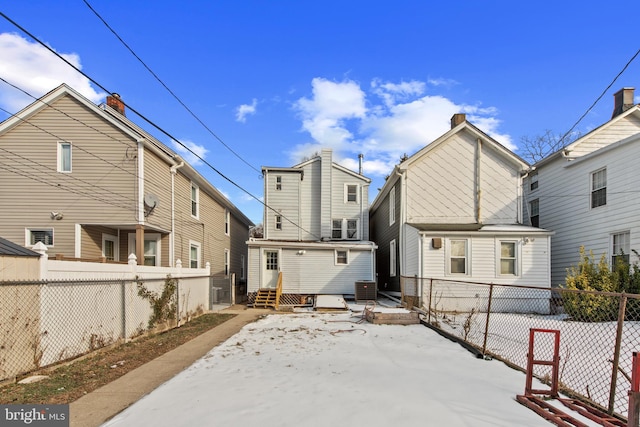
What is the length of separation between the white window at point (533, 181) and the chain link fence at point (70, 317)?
1581 cm

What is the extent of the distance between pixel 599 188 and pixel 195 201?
15.8 metres

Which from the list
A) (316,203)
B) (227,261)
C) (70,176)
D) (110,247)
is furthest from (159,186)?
(227,261)

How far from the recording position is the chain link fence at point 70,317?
18.2 feet

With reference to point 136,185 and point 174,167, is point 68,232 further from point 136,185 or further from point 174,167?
point 174,167

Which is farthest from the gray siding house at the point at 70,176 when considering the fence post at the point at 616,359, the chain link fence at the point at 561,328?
the fence post at the point at 616,359

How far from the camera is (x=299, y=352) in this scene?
23.9ft

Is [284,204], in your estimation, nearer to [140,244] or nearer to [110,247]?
[110,247]

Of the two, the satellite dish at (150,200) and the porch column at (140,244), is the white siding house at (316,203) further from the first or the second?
the porch column at (140,244)

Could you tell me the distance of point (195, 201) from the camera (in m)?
17.1

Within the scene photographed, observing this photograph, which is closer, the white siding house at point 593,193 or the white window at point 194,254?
the white siding house at point 593,193

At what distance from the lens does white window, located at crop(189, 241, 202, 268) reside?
16438mm

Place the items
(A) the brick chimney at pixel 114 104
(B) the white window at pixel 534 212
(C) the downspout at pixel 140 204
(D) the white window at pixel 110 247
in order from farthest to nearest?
(B) the white window at pixel 534 212
(A) the brick chimney at pixel 114 104
(D) the white window at pixel 110 247
(C) the downspout at pixel 140 204

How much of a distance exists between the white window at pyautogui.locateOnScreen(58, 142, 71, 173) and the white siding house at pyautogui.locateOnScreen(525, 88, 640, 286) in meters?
17.7

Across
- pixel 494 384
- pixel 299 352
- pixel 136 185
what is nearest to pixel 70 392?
pixel 299 352
